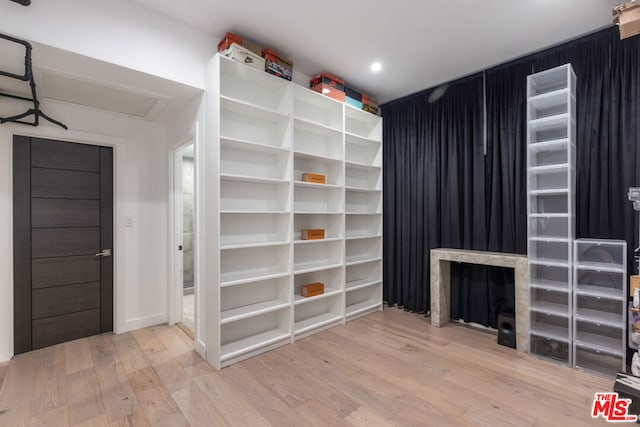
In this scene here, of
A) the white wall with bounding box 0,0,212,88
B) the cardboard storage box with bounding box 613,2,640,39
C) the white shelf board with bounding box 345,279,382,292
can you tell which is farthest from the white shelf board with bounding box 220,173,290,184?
the cardboard storage box with bounding box 613,2,640,39

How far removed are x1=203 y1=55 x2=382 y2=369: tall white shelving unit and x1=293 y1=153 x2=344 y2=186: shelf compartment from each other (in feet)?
0.04

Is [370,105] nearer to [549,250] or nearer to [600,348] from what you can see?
[549,250]

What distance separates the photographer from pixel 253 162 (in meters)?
3.06

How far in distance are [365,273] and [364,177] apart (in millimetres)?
1369

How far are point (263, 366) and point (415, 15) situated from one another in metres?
3.22

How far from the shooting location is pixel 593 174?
8.77 feet

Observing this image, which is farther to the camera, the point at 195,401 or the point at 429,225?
the point at 429,225

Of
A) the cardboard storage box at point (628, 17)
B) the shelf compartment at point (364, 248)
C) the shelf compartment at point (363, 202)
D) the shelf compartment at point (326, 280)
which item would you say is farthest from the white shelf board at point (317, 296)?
the cardboard storage box at point (628, 17)

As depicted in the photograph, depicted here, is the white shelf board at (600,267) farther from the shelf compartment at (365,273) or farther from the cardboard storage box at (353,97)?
the cardboard storage box at (353,97)

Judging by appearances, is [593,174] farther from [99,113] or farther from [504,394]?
[99,113]

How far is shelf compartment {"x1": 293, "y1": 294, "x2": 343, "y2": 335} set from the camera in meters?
3.25

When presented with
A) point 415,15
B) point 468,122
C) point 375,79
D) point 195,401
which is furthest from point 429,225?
point 195,401

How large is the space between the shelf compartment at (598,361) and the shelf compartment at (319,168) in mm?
2713

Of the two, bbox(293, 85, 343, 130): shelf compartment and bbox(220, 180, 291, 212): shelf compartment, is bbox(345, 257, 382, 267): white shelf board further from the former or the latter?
bbox(293, 85, 343, 130): shelf compartment
